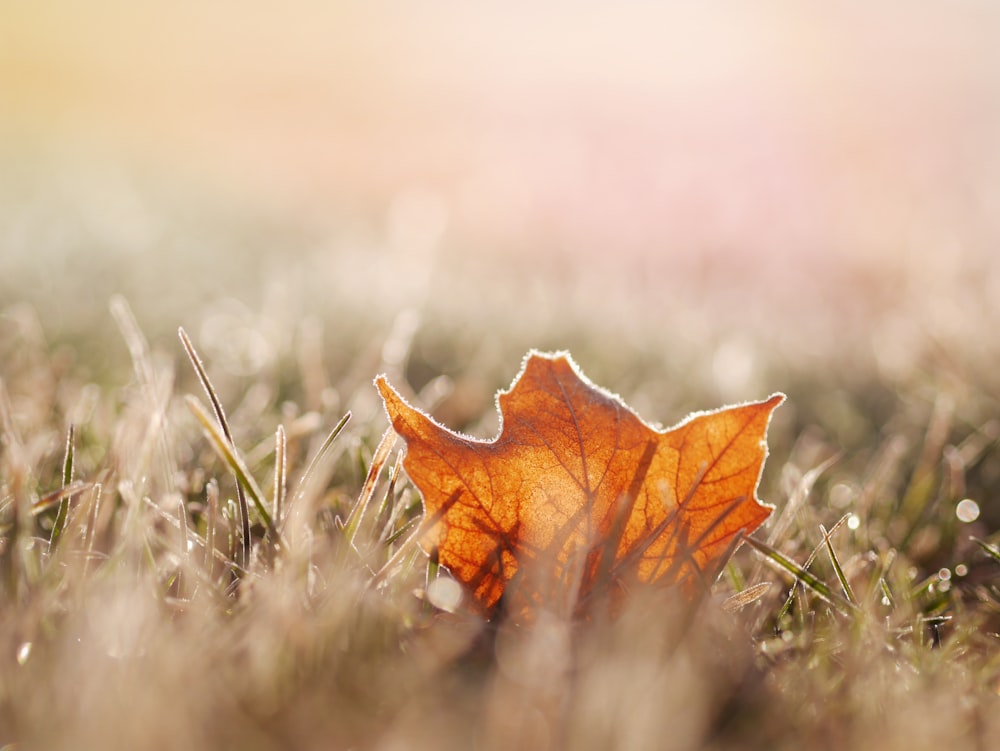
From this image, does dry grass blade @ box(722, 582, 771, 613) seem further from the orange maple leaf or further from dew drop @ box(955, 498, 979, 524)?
dew drop @ box(955, 498, 979, 524)

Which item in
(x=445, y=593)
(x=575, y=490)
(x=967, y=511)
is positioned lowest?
(x=967, y=511)

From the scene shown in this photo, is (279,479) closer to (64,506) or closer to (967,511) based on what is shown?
(64,506)

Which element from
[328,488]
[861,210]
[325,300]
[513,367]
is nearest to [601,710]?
[328,488]

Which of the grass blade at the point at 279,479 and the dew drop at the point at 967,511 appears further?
the dew drop at the point at 967,511

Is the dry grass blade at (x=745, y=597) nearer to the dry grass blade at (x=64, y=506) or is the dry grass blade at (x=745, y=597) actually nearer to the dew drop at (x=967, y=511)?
the dew drop at (x=967, y=511)

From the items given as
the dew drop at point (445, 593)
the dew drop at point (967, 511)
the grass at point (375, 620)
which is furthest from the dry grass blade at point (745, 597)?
the dew drop at point (967, 511)

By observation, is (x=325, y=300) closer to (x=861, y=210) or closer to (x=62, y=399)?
(x=62, y=399)

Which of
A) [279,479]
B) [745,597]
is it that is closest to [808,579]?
[745,597]

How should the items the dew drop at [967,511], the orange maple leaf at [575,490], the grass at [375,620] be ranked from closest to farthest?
the grass at [375,620], the orange maple leaf at [575,490], the dew drop at [967,511]
